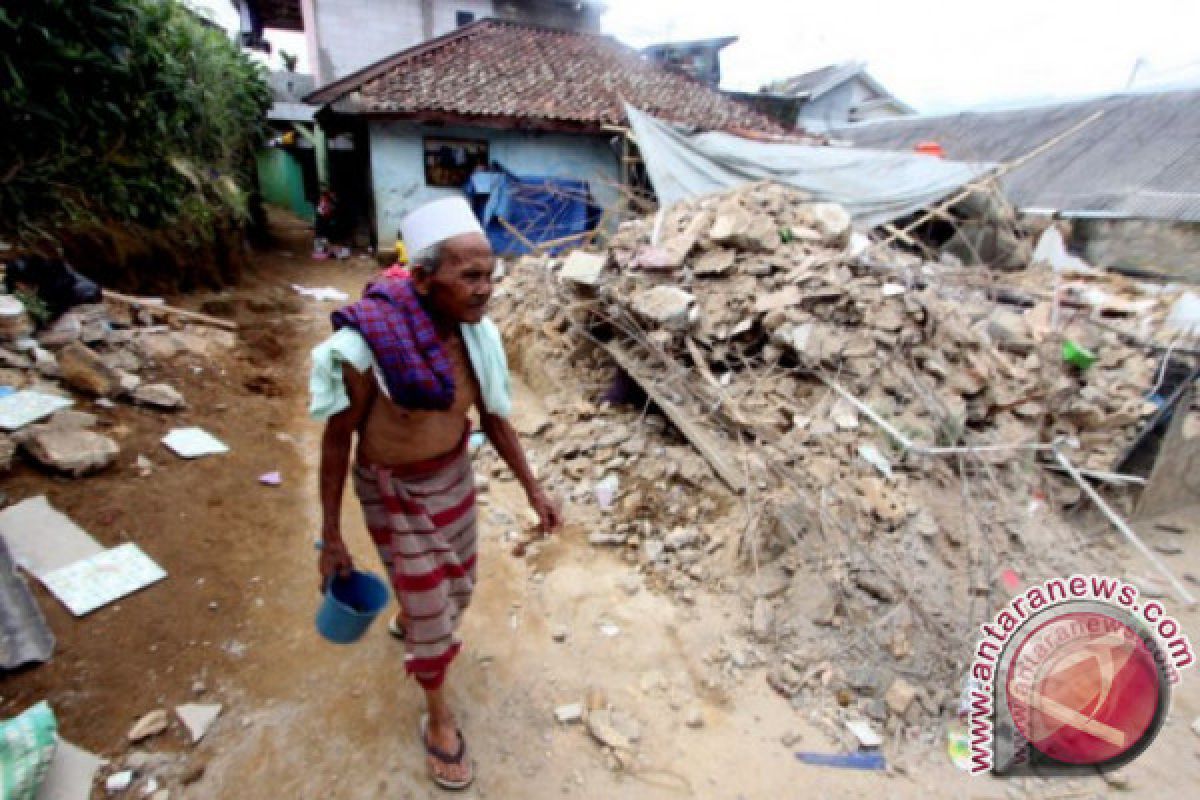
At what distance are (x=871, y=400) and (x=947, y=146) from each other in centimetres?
1424

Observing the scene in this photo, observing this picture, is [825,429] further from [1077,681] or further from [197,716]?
[197,716]

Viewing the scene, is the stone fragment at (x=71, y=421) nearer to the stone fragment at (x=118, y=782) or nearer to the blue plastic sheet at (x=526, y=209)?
the stone fragment at (x=118, y=782)

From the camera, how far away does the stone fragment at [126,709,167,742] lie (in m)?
1.86

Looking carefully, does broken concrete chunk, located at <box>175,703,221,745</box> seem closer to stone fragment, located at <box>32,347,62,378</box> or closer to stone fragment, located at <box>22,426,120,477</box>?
stone fragment, located at <box>22,426,120,477</box>

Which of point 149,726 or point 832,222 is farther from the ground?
point 832,222

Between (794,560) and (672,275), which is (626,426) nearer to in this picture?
(672,275)

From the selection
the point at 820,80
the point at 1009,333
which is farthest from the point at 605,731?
the point at 820,80

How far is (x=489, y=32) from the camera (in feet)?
39.0

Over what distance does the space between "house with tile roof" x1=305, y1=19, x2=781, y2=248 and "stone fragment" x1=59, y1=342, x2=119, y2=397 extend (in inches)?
271

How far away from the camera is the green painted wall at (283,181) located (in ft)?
52.7

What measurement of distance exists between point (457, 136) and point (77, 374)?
26.2 feet

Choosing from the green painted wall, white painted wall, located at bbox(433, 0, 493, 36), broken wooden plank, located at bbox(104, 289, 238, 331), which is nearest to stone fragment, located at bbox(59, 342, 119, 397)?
broken wooden plank, located at bbox(104, 289, 238, 331)

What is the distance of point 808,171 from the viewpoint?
7980 mm

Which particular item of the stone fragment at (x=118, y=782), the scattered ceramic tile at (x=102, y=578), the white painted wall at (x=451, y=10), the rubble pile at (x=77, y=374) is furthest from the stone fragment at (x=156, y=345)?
the white painted wall at (x=451, y=10)
